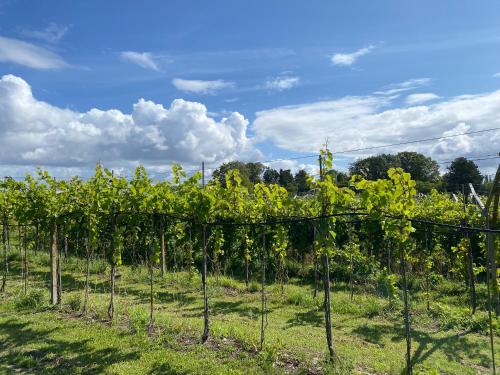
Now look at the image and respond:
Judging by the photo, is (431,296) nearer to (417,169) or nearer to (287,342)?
(287,342)

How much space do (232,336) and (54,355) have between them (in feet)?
8.37

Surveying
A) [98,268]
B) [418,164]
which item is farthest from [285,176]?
[98,268]

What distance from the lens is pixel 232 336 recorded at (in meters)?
6.45

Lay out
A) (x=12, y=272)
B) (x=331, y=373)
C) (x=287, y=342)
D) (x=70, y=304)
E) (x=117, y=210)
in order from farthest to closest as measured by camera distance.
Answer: (x=12, y=272), (x=70, y=304), (x=117, y=210), (x=287, y=342), (x=331, y=373)

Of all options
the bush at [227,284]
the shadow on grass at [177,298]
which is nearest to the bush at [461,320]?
the bush at [227,284]

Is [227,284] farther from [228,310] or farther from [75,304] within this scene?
[75,304]

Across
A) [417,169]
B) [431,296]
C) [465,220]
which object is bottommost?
[431,296]

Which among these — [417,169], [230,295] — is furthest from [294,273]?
[417,169]

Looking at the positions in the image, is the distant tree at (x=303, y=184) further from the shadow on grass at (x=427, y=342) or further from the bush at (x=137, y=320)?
the bush at (x=137, y=320)

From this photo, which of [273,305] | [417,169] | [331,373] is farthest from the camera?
[417,169]

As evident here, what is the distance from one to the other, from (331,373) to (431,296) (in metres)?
6.39

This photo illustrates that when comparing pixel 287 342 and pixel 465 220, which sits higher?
pixel 465 220

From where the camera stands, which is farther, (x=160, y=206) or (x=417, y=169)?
(x=417, y=169)

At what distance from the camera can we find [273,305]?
30.9 feet
